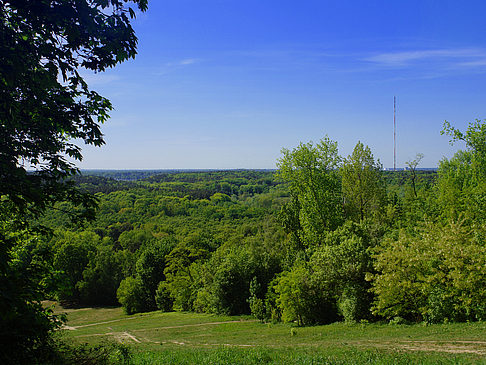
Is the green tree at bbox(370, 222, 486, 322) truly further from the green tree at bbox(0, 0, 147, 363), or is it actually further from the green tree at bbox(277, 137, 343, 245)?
the green tree at bbox(0, 0, 147, 363)

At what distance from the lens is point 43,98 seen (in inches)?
271

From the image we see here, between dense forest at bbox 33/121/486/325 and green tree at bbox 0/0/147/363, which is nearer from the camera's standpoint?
green tree at bbox 0/0/147/363

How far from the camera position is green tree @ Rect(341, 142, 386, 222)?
2848 cm

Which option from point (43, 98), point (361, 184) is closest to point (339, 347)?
point (43, 98)

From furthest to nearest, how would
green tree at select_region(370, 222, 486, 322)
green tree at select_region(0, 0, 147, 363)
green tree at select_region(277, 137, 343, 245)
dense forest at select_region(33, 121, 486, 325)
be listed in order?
green tree at select_region(277, 137, 343, 245)
dense forest at select_region(33, 121, 486, 325)
green tree at select_region(370, 222, 486, 322)
green tree at select_region(0, 0, 147, 363)

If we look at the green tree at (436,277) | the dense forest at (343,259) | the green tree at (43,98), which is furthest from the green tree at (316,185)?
the green tree at (43,98)

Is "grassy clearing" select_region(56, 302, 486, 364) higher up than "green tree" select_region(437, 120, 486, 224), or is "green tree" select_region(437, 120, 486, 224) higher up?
"green tree" select_region(437, 120, 486, 224)

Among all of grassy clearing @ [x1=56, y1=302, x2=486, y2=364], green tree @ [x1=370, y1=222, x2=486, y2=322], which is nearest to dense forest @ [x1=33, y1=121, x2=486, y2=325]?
green tree @ [x1=370, y1=222, x2=486, y2=322]

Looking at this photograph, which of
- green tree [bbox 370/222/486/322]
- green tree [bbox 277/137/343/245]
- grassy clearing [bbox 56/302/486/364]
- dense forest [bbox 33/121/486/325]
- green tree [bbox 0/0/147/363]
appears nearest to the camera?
green tree [bbox 0/0/147/363]

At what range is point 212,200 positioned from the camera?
163500 millimetres

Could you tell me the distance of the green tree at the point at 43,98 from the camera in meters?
6.11

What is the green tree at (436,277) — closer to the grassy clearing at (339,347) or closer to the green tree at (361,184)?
the grassy clearing at (339,347)

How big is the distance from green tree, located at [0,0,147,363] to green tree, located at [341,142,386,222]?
2483 centimetres

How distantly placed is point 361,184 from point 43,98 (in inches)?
1055
